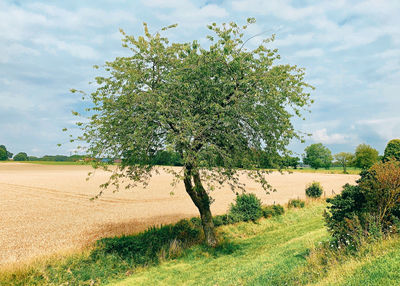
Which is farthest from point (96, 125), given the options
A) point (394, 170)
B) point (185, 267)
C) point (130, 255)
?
point (394, 170)

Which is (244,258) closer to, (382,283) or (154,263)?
(154,263)

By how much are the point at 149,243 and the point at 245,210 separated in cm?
918

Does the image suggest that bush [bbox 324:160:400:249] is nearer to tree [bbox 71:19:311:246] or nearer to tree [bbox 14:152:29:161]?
tree [bbox 71:19:311:246]

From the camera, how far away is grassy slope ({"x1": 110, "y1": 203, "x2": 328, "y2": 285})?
9.77 meters

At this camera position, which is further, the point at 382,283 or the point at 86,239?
the point at 86,239

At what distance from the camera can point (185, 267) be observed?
12.8 metres

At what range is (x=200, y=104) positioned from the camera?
12.3 m

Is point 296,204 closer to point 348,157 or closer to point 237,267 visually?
point 237,267

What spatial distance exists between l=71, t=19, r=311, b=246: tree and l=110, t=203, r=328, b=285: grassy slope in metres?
3.75

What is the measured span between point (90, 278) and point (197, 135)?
8.36 meters

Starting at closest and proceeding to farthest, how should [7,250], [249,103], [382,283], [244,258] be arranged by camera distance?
[382,283]
[249,103]
[244,258]
[7,250]

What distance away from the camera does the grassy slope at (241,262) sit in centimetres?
977

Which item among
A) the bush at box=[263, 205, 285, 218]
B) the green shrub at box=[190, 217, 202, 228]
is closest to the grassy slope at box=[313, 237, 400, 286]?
the green shrub at box=[190, 217, 202, 228]

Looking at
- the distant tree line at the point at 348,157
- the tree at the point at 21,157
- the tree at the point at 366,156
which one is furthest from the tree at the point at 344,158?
the tree at the point at 21,157
